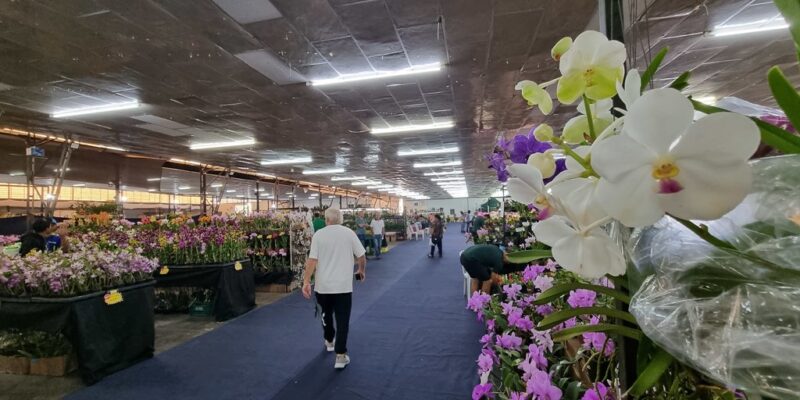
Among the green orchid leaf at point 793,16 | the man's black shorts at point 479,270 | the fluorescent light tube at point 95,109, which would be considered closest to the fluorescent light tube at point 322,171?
the fluorescent light tube at point 95,109

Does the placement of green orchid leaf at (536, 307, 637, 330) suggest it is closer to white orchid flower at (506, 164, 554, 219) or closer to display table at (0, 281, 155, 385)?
white orchid flower at (506, 164, 554, 219)

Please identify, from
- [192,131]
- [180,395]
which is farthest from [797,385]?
[192,131]

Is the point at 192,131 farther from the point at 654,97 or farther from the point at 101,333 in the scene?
the point at 654,97

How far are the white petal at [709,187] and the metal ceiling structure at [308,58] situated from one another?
703 mm

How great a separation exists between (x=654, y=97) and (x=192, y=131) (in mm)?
7760

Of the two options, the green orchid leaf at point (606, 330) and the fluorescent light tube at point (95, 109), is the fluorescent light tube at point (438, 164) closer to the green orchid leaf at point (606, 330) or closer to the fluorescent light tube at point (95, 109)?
the fluorescent light tube at point (95, 109)

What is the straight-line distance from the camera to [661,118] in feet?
0.95

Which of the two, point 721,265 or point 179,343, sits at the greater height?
point 721,265

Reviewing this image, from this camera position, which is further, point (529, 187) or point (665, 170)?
point (529, 187)

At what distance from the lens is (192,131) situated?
6.75 m

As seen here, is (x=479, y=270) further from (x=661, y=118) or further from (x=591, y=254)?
(x=661, y=118)

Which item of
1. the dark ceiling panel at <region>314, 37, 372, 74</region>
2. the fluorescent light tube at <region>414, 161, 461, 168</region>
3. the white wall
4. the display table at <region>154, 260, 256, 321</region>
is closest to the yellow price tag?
the display table at <region>154, 260, 256, 321</region>

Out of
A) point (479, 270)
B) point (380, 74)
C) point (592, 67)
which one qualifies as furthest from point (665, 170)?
point (380, 74)

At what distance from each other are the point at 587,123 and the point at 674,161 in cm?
25
